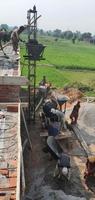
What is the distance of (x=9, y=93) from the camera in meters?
15.1

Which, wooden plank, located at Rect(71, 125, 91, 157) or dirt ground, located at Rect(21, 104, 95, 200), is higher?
wooden plank, located at Rect(71, 125, 91, 157)

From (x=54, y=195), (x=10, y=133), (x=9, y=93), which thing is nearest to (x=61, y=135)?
(x=9, y=93)

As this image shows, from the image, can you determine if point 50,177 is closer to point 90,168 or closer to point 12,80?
point 90,168

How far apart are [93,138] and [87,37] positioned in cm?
10701

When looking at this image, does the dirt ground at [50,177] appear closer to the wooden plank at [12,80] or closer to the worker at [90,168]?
the worker at [90,168]

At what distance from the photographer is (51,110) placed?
17.2 meters

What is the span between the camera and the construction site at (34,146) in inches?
377

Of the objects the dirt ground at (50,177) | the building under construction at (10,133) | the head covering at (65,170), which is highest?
the building under construction at (10,133)

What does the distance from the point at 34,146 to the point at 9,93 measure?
267 centimetres

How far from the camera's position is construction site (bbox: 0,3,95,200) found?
31.4 feet

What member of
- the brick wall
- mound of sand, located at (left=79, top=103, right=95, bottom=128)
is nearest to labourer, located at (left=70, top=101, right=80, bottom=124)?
mound of sand, located at (left=79, top=103, right=95, bottom=128)

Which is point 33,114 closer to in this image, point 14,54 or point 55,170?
point 14,54

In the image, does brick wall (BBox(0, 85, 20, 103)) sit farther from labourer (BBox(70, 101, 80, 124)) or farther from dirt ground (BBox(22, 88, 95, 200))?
labourer (BBox(70, 101, 80, 124))

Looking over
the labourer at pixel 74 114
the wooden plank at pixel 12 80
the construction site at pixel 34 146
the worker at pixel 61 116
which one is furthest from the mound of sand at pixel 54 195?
the labourer at pixel 74 114
